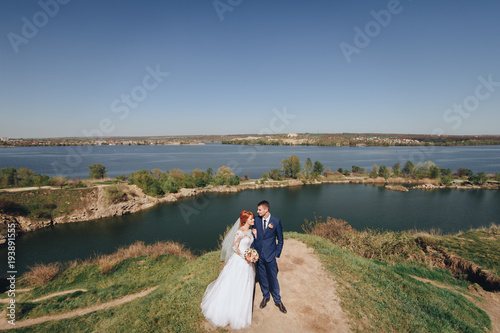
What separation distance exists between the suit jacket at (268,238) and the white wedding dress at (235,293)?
26cm

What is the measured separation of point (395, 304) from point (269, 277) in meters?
3.56

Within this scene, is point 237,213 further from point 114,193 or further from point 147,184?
point 147,184

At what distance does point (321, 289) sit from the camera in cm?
623

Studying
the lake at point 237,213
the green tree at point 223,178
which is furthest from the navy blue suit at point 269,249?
the green tree at point 223,178

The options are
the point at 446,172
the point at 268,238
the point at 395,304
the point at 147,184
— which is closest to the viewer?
the point at 268,238

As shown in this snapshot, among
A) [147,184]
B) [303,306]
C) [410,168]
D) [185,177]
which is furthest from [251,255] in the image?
[410,168]

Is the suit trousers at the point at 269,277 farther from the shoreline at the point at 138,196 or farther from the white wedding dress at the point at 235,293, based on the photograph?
the shoreline at the point at 138,196

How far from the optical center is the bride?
4840 millimetres

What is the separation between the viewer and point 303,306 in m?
5.51

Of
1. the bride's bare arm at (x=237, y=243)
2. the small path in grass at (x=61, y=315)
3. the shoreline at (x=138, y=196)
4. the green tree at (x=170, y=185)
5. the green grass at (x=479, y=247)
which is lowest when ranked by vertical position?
the shoreline at (x=138, y=196)

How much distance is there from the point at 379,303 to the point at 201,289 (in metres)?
5.14

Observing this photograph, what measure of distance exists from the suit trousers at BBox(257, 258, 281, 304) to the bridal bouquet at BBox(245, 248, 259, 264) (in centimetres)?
46

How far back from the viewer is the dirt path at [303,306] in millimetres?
4883

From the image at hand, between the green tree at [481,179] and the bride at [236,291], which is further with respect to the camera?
the green tree at [481,179]
